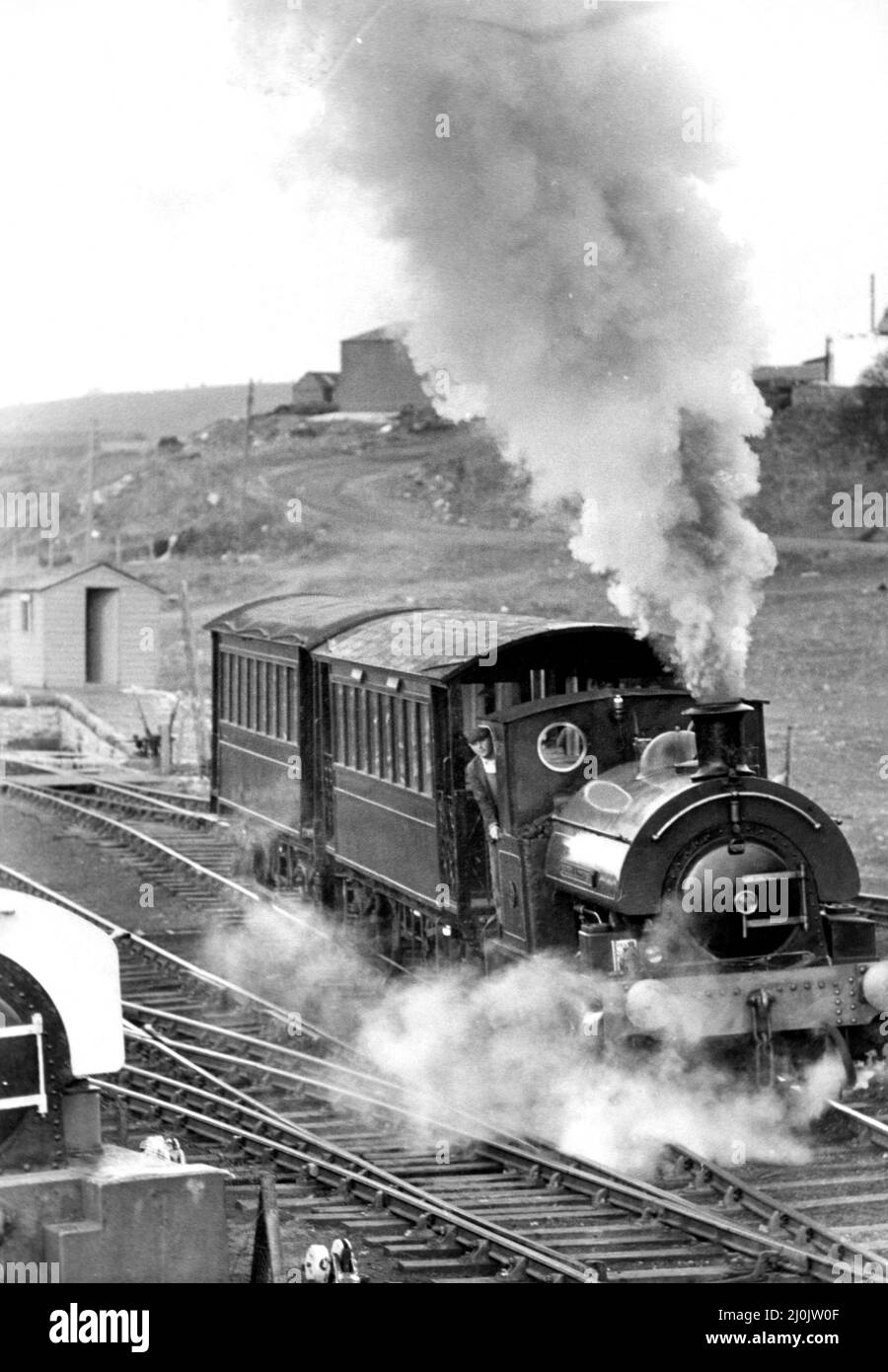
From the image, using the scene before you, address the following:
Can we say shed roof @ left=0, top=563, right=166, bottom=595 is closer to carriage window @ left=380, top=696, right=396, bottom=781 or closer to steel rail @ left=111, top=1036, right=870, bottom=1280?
carriage window @ left=380, top=696, right=396, bottom=781

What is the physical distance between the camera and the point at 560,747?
11148mm

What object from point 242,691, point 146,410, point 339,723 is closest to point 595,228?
point 339,723

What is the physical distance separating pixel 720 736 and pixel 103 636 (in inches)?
918

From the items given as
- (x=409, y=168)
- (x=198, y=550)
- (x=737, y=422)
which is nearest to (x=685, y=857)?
(x=737, y=422)

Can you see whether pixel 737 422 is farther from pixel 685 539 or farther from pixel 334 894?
pixel 334 894

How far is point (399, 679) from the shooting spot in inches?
491

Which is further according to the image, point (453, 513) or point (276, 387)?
point (276, 387)

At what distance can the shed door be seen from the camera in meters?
31.7

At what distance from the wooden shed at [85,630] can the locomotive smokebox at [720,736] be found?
858 inches

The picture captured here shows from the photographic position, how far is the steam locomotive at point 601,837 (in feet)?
32.6

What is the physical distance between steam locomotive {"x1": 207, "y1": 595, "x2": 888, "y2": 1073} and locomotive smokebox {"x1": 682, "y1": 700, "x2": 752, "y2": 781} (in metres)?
0.01

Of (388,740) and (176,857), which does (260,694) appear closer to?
(176,857)
